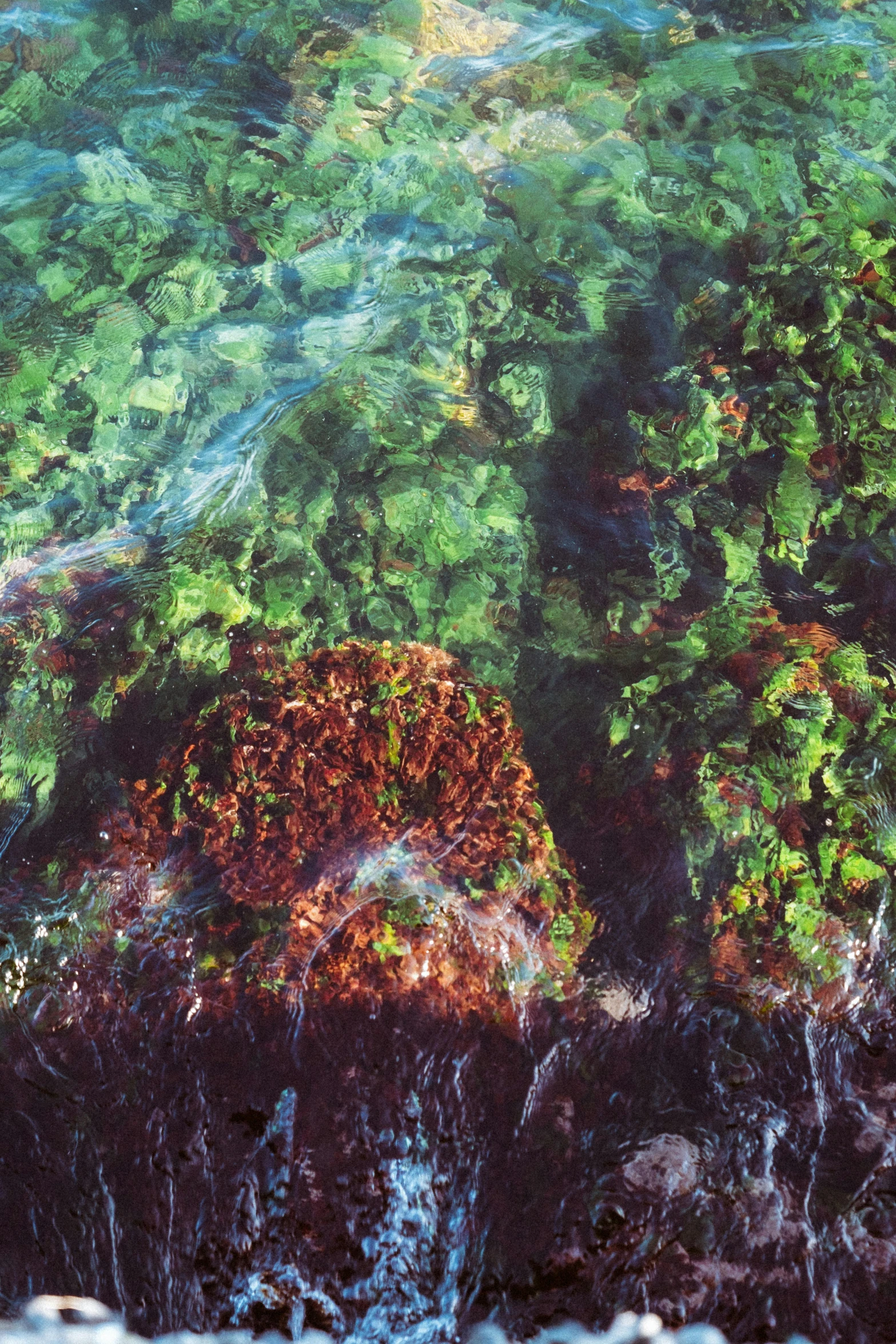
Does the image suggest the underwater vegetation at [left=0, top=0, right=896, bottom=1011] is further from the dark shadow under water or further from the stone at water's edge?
the stone at water's edge

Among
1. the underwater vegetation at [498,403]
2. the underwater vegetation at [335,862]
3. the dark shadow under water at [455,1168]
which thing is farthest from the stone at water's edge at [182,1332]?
the underwater vegetation at [498,403]

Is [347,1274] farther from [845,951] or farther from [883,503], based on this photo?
[883,503]

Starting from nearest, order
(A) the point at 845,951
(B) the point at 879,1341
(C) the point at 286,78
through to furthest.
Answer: (B) the point at 879,1341 < (A) the point at 845,951 < (C) the point at 286,78

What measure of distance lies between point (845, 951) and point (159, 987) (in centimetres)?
161

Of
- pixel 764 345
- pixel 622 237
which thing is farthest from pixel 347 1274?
pixel 622 237

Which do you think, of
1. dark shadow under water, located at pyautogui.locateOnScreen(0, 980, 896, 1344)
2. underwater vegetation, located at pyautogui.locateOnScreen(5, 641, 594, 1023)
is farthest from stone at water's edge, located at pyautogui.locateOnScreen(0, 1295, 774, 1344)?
underwater vegetation, located at pyautogui.locateOnScreen(5, 641, 594, 1023)

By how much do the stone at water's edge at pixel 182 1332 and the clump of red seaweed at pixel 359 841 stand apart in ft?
2.02

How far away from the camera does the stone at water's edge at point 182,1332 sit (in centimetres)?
168

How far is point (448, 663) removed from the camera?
2.44m

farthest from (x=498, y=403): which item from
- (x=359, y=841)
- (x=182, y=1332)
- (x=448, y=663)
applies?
(x=182, y=1332)

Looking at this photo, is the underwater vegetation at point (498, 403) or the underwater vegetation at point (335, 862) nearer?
the underwater vegetation at point (335, 862)

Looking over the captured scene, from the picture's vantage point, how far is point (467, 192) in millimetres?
3262

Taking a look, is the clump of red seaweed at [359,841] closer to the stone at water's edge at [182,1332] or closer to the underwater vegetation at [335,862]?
the underwater vegetation at [335,862]

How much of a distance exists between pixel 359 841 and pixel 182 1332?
1066 millimetres
